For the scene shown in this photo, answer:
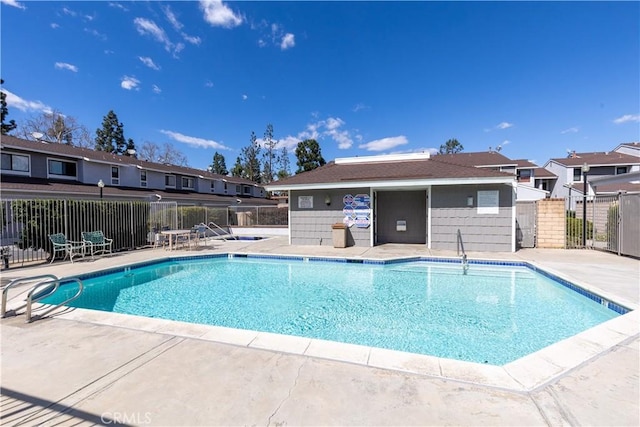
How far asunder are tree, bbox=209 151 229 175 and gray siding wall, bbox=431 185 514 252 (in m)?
48.4

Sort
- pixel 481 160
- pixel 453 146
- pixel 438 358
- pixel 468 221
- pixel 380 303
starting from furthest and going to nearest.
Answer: pixel 453 146 < pixel 481 160 < pixel 468 221 < pixel 380 303 < pixel 438 358

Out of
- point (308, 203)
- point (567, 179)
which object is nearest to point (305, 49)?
point (308, 203)

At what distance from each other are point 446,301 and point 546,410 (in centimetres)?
392

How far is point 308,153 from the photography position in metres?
35.8

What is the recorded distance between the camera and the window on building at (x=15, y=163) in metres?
14.9

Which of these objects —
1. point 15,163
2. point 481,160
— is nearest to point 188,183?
point 15,163

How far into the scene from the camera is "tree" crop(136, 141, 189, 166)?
133 feet

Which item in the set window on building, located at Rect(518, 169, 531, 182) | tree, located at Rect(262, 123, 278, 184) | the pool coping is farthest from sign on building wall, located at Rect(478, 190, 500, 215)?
tree, located at Rect(262, 123, 278, 184)

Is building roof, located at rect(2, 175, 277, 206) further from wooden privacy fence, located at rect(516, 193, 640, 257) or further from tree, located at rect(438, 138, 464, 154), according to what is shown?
tree, located at rect(438, 138, 464, 154)

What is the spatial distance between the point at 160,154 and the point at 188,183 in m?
19.2

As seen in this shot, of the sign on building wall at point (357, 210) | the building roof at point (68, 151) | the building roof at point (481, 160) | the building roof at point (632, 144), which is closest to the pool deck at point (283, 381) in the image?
the sign on building wall at point (357, 210)

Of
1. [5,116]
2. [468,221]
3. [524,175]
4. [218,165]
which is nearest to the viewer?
[468,221]

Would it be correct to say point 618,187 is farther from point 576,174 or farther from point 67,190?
point 67,190

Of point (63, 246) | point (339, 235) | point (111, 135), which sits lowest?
point (63, 246)
